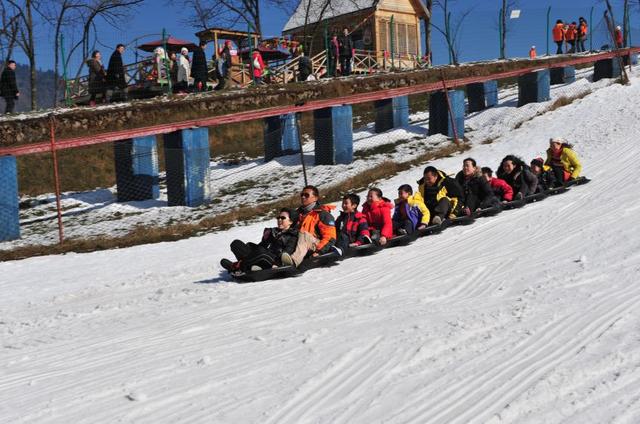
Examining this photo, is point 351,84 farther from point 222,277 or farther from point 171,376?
point 171,376

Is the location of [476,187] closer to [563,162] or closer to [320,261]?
[563,162]

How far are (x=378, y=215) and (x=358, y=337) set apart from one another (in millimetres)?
4024

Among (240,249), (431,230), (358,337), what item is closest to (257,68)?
(431,230)

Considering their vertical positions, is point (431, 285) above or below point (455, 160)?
below

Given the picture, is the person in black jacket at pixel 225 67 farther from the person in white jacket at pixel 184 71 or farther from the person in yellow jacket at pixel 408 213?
the person in yellow jacket at pixel 408 213

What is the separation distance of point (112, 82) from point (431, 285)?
14.4 metres

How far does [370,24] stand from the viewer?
105 feet

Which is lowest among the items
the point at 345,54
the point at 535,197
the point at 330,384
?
the point at 330,384

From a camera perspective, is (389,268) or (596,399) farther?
(389,268)

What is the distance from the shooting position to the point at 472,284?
19.4 feet

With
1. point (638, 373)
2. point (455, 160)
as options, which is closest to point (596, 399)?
point (638, 373)

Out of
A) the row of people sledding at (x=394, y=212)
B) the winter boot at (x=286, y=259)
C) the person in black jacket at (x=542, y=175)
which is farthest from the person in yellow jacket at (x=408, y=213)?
the person in black jacket at (x=542, y=175)

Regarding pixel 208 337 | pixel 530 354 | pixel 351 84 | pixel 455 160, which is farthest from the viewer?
pixel 351 84

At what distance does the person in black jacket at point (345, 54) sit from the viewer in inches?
890
